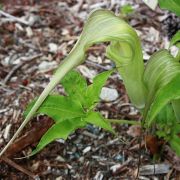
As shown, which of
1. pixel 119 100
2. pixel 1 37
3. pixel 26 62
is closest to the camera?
pixel 119 100

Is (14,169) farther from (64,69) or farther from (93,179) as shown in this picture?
(64,69)

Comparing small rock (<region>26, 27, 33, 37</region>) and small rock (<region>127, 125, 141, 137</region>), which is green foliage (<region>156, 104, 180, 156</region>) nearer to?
small rock (<region>127, 125, 141, 137</region>)

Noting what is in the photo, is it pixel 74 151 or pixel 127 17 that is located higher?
pixel 127 17

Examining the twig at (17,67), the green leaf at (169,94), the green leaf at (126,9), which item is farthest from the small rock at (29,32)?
the green leaf at (169,94)

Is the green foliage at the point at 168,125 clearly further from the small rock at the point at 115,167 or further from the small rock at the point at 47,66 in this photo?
the small rock at the point at 47,66

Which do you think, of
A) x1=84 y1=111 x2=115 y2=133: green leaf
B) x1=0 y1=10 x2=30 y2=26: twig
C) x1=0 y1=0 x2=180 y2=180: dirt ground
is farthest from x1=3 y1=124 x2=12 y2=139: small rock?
x1=0 y1=10 x2=30 y2=26: twig

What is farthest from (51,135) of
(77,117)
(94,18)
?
(94,18)

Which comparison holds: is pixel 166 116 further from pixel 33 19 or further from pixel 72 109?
pixel 33 19
